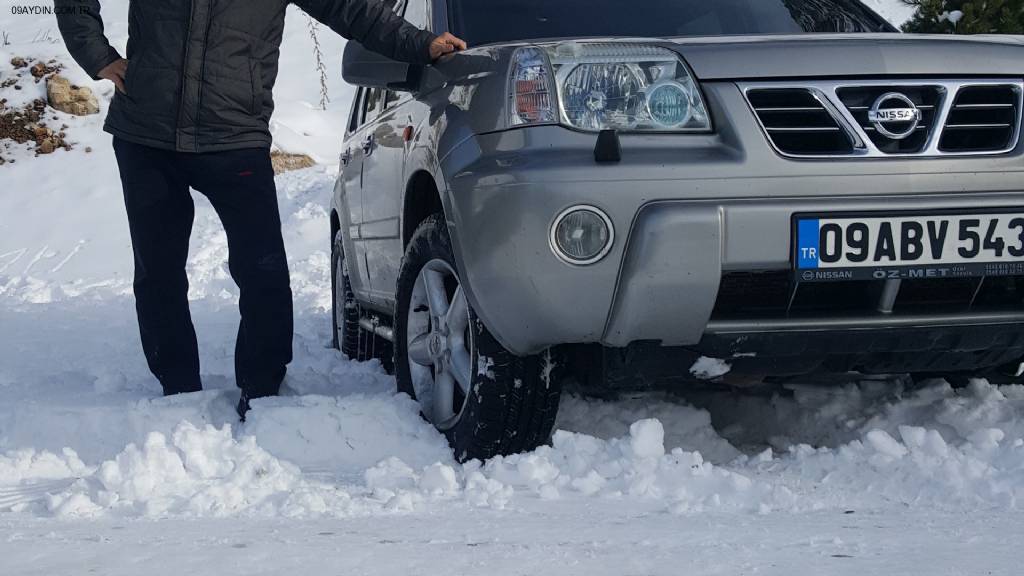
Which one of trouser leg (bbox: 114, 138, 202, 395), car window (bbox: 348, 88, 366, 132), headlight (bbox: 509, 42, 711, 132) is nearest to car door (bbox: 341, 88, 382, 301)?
car window (bbox: 348, 88, 366, 132)

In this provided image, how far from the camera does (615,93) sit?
267 centimetres

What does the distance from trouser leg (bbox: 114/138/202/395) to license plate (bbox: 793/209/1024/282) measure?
209 cm

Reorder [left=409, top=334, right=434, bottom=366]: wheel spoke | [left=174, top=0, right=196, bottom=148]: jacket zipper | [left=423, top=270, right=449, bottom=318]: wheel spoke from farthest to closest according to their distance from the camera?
[left=174, top=0, right=196, bottom=148]: jacket zipper → [left=409, top=334, right=434, bottom=366]: wheel spoke → [left=423, top=270, right=449, bottom=318]: wheel spoke

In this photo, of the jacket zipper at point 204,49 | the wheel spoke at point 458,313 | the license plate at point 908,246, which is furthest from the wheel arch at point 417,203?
the license plate at point 908,246

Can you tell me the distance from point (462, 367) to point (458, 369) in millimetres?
19

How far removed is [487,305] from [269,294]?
4.12 feet

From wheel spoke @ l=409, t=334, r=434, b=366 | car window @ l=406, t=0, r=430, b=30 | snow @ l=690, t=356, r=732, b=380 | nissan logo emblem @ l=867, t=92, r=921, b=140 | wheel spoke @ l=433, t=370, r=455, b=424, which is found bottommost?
wheel spoke @ l=433, t=370, r=455, b=424

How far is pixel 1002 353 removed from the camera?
113 inches

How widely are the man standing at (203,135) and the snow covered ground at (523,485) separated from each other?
0.24 metres

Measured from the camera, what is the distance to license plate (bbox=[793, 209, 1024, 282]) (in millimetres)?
2555

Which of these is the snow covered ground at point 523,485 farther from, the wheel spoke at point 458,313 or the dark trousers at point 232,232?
the wheel spoke at point 458,313

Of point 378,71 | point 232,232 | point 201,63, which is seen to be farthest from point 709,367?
point 201,63

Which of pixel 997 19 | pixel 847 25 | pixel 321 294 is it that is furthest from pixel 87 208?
pixel 847 25

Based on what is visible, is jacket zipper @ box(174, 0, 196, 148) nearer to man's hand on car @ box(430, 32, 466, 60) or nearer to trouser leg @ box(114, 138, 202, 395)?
trouser leg @ box(114, 138, 202, 395)
